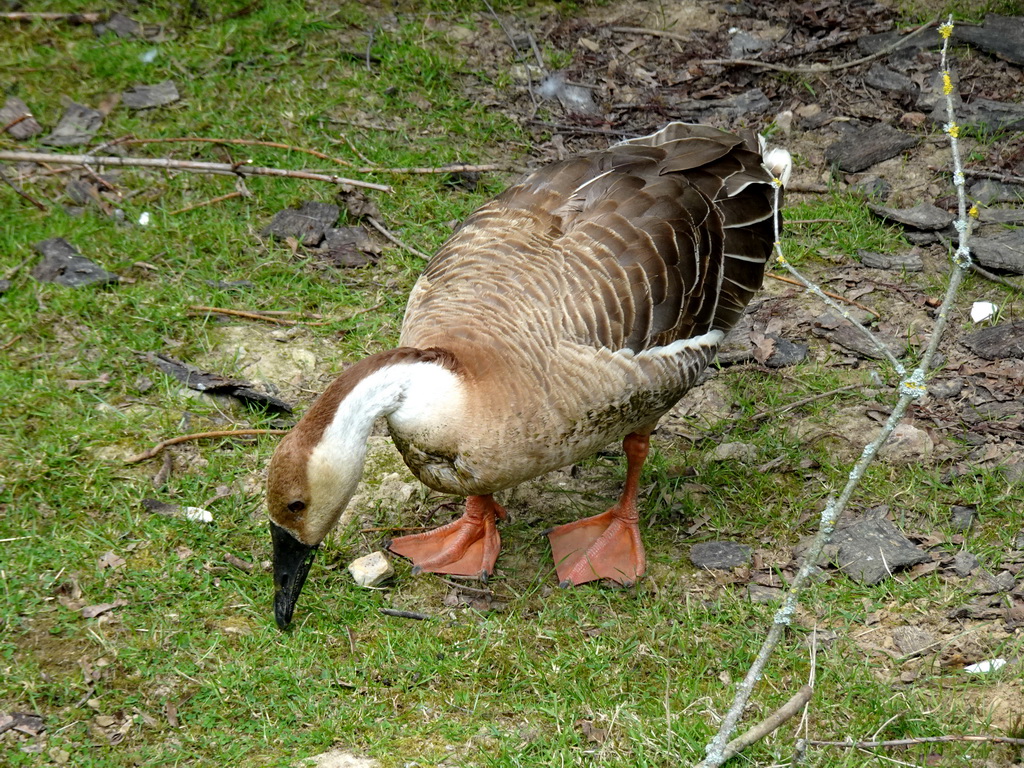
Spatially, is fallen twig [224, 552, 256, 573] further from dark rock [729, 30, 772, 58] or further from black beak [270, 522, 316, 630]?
dark rock [729, 30, 772, 58]

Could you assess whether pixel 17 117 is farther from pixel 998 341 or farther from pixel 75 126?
pixel 998 341

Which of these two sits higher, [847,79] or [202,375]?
[847,79]

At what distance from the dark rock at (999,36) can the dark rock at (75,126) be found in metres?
5.37

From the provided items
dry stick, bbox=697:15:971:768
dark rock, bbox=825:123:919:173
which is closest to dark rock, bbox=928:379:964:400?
dark rock, bbox=825:123:919:173

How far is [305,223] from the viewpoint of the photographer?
19.3 feet

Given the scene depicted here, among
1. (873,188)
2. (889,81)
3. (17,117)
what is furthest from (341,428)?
(889,81)

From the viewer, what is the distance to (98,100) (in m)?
6.79

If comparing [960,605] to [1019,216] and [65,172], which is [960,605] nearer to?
[1019,216]

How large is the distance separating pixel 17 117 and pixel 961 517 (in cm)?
587

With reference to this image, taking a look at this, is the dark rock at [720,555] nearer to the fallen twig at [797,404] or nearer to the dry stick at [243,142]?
the fallen twig at [797,404]

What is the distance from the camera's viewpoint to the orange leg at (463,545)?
13.9 ft

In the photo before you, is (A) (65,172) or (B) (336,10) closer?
(A) (65,172)

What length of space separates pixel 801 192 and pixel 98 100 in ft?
14.6

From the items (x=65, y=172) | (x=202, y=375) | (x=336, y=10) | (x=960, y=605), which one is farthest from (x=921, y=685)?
(x=336, y=10)
